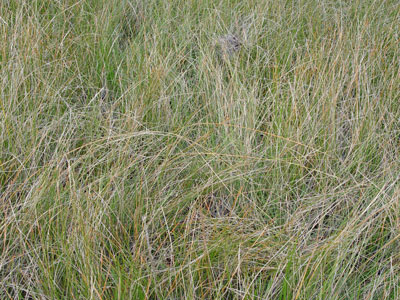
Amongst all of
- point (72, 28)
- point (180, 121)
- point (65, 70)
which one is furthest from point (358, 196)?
point (72, 28)

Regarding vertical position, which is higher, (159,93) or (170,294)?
(159,93)

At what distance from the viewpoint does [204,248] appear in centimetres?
129

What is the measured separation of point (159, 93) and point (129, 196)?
554 mm

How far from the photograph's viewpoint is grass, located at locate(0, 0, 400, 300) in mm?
1274

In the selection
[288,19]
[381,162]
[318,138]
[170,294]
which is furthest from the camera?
[288,19]

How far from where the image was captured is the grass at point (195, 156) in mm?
1274

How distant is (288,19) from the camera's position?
100.0 inches

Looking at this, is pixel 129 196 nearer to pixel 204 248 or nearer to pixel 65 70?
pixel 204 248

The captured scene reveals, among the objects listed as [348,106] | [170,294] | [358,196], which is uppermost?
[348,106]

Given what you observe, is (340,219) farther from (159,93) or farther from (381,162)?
(159,93)

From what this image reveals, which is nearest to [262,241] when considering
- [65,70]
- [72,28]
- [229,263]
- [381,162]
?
[229,263]

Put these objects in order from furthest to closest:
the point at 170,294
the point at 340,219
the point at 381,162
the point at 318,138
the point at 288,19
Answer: the point at 288,19 < the point at 318,138 < the point at 381,162 < the point at 340,219 < the point at 170,294

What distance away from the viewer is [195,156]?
1.60 metres

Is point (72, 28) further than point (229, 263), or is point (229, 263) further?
point (72, 28)
